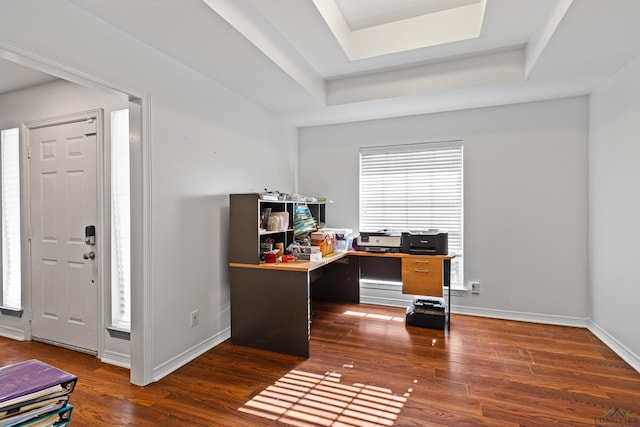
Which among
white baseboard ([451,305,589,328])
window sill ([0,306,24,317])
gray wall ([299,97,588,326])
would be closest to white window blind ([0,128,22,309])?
window sill ([0,306,24,317])

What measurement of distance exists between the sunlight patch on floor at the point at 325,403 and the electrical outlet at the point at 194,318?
917 millimetres

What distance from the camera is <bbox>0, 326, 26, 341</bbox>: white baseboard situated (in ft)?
10.4

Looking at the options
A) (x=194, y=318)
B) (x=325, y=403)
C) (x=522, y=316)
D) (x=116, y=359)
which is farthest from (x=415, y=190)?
(x=116, y=359)

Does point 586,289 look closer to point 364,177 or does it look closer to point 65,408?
point 364,177

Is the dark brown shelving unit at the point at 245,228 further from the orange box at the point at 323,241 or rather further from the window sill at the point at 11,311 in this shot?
the window sill at the point at 11,311

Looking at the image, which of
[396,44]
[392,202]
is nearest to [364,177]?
[392,202]

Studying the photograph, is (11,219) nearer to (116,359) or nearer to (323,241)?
(116,359)

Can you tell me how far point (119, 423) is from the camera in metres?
1.93

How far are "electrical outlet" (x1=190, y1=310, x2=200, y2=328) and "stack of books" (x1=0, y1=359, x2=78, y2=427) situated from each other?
1.68 meters

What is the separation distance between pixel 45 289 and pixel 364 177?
3.69 metres

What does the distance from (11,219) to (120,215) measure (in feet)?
5.27

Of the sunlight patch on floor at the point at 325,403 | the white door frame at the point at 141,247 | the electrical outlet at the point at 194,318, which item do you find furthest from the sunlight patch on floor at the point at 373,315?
the white door frame at the point at 141,247

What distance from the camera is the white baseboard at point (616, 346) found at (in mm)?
2545

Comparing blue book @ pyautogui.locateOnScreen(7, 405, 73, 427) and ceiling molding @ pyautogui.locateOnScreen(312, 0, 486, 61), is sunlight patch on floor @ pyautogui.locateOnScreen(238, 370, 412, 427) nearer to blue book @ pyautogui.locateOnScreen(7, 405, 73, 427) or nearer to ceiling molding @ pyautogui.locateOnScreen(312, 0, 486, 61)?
blue book @ pyautogui.locateOnScreen(7, 405, 73, 427)
